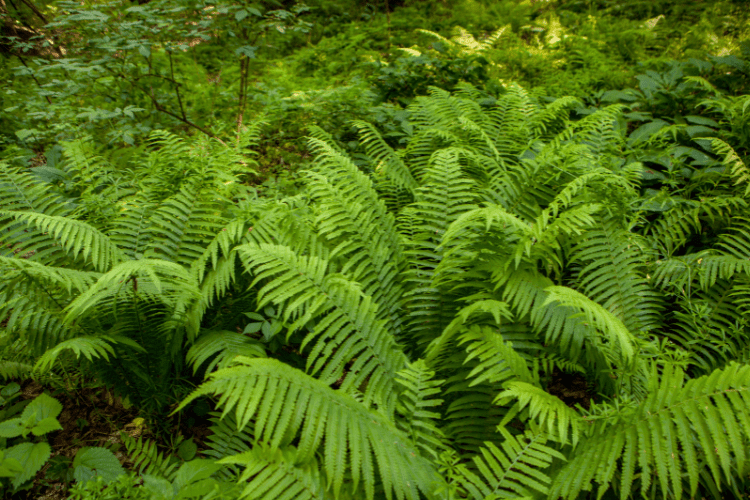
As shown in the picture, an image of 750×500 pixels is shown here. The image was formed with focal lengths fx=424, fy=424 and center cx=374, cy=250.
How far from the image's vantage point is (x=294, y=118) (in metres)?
4.52

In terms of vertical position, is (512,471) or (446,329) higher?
(446,329)

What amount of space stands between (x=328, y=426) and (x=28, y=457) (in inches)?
60.2

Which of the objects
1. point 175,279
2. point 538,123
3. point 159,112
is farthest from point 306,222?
point 159,112

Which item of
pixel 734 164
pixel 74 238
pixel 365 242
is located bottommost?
pixel 74 238

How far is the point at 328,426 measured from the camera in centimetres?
149

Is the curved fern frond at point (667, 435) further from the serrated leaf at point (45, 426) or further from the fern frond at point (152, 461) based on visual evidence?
the serrated leaf at point (45, 426)

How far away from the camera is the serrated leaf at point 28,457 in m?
1.86

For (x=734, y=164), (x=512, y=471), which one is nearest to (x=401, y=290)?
(x=512, y=471)

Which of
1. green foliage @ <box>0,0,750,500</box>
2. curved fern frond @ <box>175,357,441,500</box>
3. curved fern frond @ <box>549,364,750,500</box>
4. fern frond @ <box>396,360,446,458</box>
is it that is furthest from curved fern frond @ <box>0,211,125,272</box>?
curved fern frond @ <box>549,364,750,500</box>

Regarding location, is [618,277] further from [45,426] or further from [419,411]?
[45,426]

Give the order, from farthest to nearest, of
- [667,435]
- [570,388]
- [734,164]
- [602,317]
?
[734,164], [570,388], [602,317], [667,435]

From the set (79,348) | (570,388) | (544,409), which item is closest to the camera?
(544,409)

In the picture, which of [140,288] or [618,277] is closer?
[140,288]

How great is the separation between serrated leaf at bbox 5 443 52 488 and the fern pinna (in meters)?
0.47
